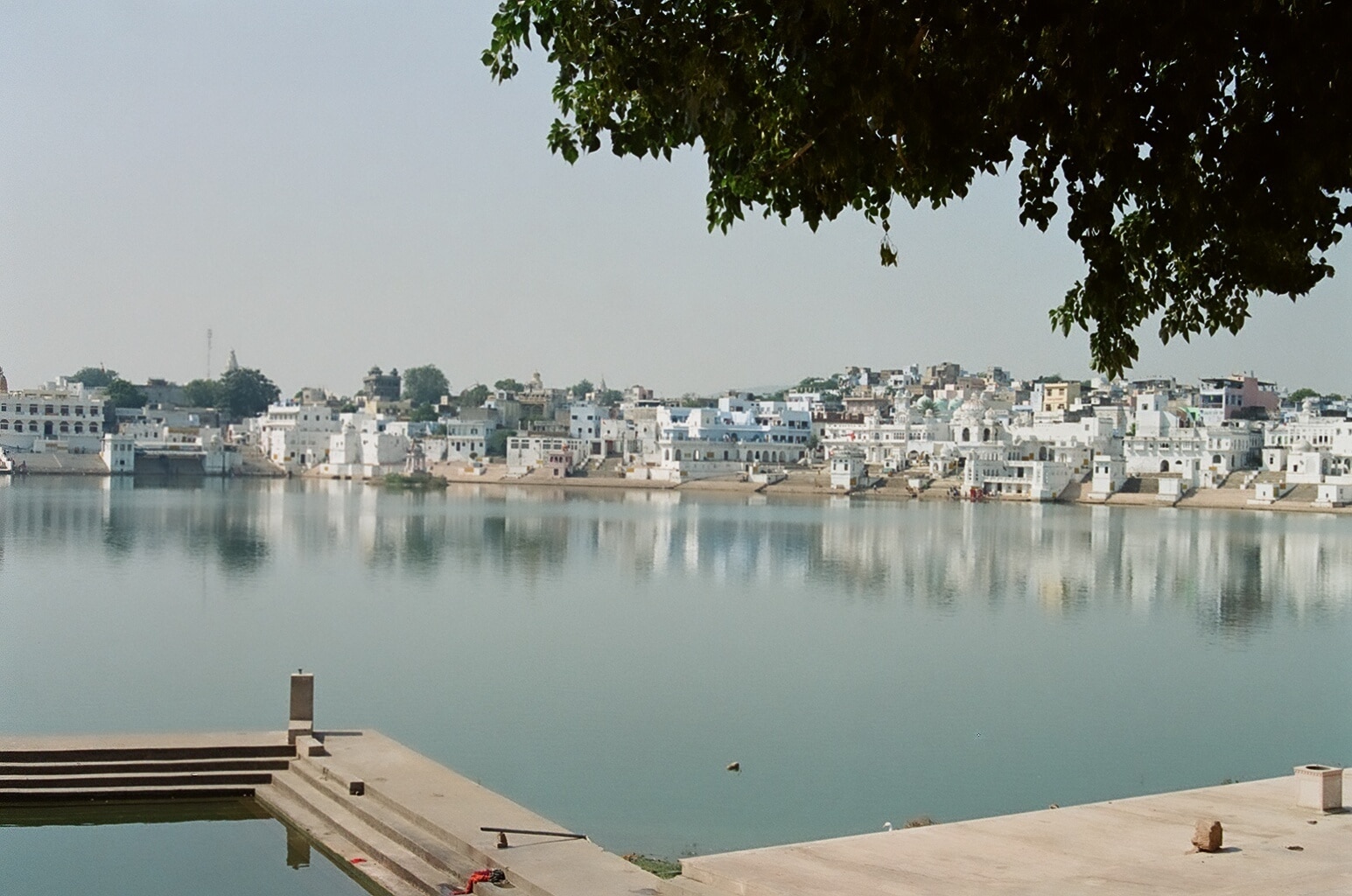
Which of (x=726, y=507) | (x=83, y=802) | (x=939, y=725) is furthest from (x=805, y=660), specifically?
(x=726, y=507)

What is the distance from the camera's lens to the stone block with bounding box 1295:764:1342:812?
5.56 meters

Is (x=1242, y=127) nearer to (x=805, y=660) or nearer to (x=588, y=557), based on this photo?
(x=805, y=660)

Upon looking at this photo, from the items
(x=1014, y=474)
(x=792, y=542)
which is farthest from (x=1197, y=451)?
(x=792, y=542)

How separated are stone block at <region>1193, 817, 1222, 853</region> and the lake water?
2.61 meters

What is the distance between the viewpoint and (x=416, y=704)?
10.8 metres

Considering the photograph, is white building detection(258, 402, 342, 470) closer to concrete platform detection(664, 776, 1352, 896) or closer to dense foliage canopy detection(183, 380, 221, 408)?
dense foliage canopy detection(183, 380, 221, 408)

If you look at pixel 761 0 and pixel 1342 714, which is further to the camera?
pixel 1342 714

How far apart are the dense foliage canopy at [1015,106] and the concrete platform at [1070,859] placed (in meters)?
1.70

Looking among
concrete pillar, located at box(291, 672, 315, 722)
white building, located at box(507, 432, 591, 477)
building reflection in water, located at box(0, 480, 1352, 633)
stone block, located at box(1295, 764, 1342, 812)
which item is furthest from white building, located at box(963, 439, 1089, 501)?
stone block, located at box(1295, 764, 1342, 812)

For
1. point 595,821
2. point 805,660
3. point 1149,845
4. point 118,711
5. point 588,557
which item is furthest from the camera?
point 588,557

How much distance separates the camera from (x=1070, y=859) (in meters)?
4.92

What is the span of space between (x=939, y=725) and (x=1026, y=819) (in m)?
5.04

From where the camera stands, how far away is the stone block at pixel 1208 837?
4945 mm

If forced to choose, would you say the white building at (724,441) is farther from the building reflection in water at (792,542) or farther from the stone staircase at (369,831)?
the stone staircase at (369,831)
